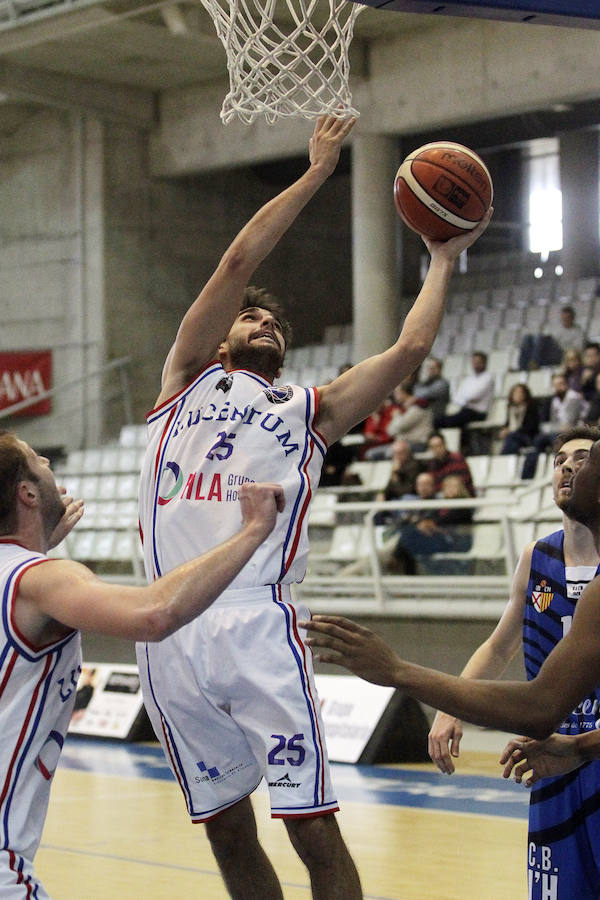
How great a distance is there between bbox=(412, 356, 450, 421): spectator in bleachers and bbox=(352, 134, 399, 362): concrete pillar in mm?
2585

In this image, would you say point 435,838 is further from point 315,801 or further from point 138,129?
point 138,129

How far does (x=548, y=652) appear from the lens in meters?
3.82

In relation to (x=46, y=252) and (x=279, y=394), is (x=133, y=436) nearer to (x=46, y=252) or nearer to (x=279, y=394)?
(x=46, y=252)

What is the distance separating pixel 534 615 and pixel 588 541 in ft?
0.91

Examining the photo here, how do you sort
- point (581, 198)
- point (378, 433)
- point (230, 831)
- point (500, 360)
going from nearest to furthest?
point (230, 831)
point (378, 433)
point (500, 360)
point (581, 198)

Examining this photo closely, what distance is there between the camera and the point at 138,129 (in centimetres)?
1822

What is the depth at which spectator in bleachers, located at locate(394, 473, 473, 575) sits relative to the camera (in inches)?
374

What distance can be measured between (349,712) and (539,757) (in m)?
6.88

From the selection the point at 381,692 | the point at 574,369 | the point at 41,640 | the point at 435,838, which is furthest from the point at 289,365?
the point at 41,640

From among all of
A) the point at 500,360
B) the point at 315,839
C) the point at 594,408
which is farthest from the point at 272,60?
the point at 500,360

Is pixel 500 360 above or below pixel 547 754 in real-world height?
above

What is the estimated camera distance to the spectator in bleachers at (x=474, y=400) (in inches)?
517

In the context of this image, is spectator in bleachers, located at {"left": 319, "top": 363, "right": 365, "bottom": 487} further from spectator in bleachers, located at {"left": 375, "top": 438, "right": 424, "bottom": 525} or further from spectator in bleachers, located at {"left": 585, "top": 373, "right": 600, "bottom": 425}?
spectator in bleachers, located at {"left": 585, "top": 373, "right": 600, "bottom": 425}

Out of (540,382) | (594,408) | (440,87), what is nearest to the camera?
(594,408)
